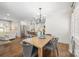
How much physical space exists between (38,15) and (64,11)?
0.45 m

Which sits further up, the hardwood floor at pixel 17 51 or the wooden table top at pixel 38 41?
the wooden table top at pixel 38 41

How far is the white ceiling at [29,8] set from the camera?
5.35 ft

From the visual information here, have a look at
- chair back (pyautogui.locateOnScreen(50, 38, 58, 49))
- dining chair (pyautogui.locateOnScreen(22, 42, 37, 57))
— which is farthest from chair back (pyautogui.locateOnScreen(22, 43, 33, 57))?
chair back (pyautogui.locateOnScreen(50, 38, 58, 49))

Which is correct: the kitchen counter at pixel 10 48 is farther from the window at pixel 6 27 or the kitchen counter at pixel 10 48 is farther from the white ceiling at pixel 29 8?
the white ceiling at pixel 29 8

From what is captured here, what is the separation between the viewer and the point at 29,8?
165 cm

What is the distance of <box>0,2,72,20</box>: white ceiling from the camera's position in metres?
1.63

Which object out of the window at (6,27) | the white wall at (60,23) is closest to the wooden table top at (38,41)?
the white wall at (60,23)

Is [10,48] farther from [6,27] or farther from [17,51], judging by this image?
[6,27]

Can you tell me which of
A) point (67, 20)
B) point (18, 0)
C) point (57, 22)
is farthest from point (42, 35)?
point (18, 0)

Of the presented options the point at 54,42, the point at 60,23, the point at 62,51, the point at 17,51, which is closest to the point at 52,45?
the point at 54,42

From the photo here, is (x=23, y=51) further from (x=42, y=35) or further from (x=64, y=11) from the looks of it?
(x=64, y=11)

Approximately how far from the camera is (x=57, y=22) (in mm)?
1663

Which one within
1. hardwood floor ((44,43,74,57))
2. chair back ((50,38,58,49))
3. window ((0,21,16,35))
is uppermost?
window ((0,21,16,35))

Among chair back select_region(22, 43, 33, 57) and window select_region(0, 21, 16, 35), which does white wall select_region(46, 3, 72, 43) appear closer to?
chair back select_region(22, 43, 33, 57)
